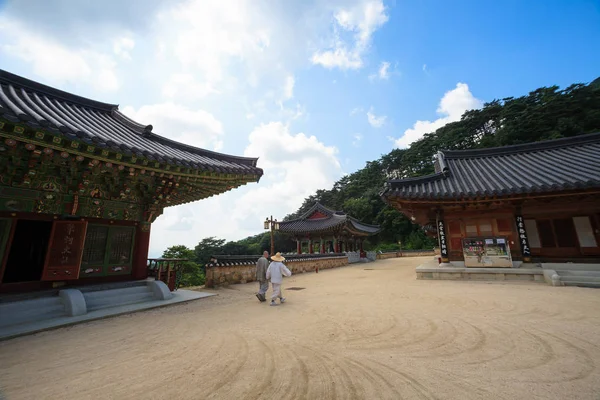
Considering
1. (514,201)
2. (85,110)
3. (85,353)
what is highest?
(85,110)

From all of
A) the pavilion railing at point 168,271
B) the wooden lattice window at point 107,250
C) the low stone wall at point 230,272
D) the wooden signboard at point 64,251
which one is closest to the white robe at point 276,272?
the pavilion railing at point 168,271

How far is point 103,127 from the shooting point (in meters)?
7.14

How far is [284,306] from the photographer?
6.34m

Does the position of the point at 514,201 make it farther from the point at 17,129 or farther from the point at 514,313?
the point at 17,129

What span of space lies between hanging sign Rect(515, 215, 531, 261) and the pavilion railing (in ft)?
43.8

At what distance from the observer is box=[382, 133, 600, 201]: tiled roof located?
904cm

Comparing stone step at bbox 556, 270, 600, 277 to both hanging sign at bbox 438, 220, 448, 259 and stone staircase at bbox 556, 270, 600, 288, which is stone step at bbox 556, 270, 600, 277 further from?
hanging sign at bbox 438, 220, 448, 259

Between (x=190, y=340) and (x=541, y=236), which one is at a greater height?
(x=541, y=236)

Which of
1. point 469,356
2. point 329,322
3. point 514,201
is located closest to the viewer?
point 469,356

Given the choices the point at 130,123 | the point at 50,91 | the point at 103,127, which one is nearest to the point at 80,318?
the point at 103,127

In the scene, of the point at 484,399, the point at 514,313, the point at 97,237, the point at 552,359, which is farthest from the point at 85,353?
the point at 514,313

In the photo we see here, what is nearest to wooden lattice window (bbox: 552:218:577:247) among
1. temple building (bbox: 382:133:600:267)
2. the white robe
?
temple building (bbox: 382:133:600:267)

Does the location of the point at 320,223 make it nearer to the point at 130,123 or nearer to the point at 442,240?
the point at 442,240

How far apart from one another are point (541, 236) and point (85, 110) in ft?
61.8
